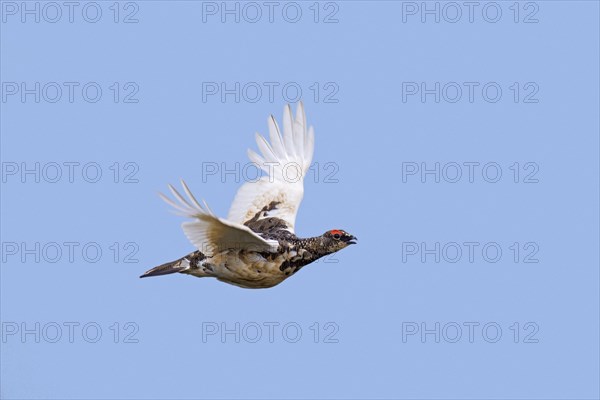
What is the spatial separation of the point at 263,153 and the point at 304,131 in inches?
29.9

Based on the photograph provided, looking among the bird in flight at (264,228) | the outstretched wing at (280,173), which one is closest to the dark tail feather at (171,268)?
the bird in flight at (264,228)

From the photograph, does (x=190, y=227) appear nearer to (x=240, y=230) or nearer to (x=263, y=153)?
(x=240, y=230)

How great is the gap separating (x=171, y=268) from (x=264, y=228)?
1919 mm

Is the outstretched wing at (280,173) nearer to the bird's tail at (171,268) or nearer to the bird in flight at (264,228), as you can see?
the bird in flight at (264,228)

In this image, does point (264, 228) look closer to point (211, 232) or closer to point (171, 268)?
point (171, 268)

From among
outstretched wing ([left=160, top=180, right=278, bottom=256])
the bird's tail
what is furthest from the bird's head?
the bird's tail

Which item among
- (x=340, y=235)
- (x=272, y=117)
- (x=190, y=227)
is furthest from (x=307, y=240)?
(x=272, y=117)

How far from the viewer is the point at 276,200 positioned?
20328 millimetres

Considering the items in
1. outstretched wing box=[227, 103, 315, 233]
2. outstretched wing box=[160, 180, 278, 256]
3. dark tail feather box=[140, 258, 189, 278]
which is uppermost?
outstretched wing box=[227, 103, 315, 233]

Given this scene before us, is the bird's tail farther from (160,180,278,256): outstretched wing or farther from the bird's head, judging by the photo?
the bird's head

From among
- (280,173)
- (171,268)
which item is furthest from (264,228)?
(171,268)

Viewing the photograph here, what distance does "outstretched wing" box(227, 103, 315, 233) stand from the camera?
20188mm

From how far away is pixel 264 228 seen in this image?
64.7ft

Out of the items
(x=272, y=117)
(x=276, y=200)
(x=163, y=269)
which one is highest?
(x=272, y=117)
